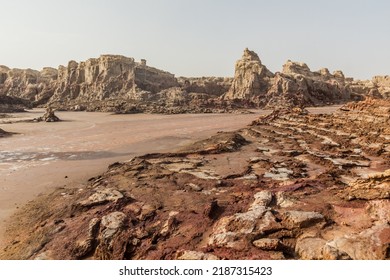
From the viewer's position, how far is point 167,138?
19172mm

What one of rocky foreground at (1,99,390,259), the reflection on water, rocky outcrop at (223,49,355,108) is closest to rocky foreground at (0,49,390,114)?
rocky outcrop at (223,49,355,108)

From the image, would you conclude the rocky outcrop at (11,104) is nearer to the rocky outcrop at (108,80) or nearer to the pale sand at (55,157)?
the rocky outcrop at (108,80)

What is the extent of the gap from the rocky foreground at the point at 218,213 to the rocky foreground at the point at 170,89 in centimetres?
3376

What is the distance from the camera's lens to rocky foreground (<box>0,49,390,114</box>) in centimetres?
4991

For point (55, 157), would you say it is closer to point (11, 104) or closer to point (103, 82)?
point (11, 104)

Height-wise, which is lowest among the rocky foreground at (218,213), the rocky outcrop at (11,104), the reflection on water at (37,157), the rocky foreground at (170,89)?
the reflection on water at (37,157)

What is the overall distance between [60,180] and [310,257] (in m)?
8.20

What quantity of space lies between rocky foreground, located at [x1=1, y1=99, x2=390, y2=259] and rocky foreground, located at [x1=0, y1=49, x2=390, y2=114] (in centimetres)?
3376

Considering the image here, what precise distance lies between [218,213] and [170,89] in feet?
181

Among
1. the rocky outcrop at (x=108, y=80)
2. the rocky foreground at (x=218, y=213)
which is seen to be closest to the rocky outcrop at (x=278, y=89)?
the rocky outcrop at (x=108, y=80)

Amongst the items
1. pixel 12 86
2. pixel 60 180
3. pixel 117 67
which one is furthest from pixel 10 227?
pixel 12 86

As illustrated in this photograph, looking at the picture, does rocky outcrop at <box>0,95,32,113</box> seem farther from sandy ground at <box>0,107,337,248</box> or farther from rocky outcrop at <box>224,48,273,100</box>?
rocky outcrop at <box>224,48,273,100</box>

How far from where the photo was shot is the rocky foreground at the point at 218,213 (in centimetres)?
491

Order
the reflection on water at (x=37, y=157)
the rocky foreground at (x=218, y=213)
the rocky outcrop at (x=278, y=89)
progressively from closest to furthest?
the rocky foreground at (x=218, y=213)
the reflection on water at (x=37, y=157)
the rocky outcrop at (x=278, y=89)
